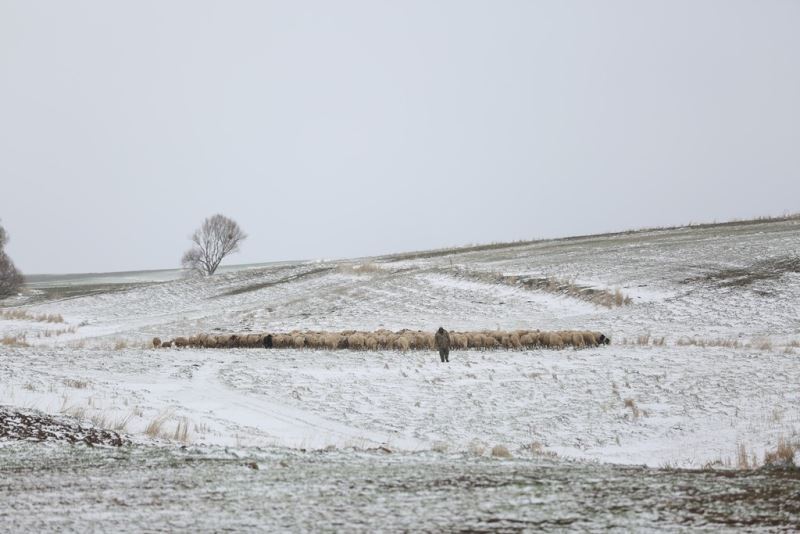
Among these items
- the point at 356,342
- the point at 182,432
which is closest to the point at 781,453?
the point at 182,432

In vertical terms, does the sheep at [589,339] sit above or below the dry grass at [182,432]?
below

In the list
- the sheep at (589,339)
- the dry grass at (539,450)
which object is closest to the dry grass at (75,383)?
the dry grass at (539,450)

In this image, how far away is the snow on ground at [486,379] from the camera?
11797 millimetres

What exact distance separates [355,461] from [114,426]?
4765 mm

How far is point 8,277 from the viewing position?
61.8 metres

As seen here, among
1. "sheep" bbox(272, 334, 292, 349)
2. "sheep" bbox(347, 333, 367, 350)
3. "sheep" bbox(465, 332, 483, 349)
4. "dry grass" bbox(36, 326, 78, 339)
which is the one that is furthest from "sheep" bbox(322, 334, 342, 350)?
"dry grass" bbox(36, 326, 78, 339)

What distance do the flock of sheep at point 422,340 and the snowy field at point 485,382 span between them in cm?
91

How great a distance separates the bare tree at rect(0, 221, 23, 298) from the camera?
6128cm

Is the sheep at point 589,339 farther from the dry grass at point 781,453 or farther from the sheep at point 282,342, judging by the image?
the dry grass at point 781,453

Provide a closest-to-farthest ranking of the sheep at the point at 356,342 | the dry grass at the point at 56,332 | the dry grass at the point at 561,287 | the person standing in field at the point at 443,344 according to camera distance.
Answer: the person standing in field at the point at 443,344, the sheep at the point at 356,342, the dry grass at the point at 561,287, the dry grass at the point at 56,332

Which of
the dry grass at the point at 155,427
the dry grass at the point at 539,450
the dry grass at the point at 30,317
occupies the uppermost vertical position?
the dry grass at the point at 30,317

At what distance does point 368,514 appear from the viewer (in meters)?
5.64

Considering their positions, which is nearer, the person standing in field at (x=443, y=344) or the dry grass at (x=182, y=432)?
the dry grass at (x=182, y=432)

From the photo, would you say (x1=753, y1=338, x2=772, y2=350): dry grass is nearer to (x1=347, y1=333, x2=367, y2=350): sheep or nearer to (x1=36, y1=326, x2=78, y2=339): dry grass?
(x1=347, y1=333, x2=367, y2=350): sheep
